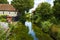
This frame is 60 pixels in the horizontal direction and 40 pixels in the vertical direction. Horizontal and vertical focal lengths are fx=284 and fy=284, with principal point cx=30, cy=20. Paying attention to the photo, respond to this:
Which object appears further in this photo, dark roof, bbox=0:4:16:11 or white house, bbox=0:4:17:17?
white house, bbox=0:4:17:17

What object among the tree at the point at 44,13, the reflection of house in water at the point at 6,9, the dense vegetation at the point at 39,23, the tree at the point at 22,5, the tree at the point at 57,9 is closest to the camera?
the dense vegetation at the point at 39,23

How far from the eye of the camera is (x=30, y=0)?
6147 cm

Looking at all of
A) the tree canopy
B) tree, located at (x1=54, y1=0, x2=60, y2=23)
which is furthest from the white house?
tree, located at (x1=54, y1=0, x2=60, y2=23)

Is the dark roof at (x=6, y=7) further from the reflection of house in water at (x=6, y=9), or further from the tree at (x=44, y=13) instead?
the tree at (x=44, y=13)

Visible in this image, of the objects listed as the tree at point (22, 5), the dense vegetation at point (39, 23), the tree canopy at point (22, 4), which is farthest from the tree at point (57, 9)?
the tree canopy at point (22, 4)

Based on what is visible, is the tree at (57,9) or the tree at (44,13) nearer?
the tree at (57,9)

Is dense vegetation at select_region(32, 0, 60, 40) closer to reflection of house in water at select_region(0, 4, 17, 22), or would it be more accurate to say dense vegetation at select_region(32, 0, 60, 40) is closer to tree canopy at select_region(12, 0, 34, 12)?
reflection of house in water at select_region(0, 4, 17, 22)

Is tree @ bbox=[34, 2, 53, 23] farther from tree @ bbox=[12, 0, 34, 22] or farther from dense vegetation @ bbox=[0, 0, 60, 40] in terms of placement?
tree @ bbox=[12, 0, 34, 22]

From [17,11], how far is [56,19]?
19.8 metres

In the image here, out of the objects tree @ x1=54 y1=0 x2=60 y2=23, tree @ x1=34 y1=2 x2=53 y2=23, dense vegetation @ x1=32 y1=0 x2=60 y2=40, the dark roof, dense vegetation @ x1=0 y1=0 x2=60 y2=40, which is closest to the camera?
dense vegetation @ x1=0 y1=0 x2=60 y2=40

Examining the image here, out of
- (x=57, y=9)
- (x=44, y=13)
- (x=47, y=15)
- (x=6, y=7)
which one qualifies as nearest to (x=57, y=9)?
(x=57, y=9)

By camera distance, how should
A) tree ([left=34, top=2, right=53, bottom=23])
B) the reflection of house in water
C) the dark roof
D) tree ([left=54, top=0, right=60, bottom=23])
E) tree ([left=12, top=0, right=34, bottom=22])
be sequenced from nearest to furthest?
1. tree ([left=54, top=0, right=60, bottom=23])
2. tree ([left=34, top=2, right=53, bottom=23])
3. the dark roof
4. the reflection of house in water
5. tree ([left=12, top=0, right=34, bottom=22])

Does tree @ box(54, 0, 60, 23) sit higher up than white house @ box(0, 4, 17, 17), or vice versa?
tree @ box(54, 0, 60, 23)

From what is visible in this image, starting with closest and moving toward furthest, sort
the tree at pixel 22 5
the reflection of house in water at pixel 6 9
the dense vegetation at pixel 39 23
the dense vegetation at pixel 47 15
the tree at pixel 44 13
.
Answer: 1. the dense vegetation at pixel 39 23
2. the dense vegetation at pixel 47 15
3. the tree at pixel 44 13
4. the reflection of house in water at pixel 6 9
5. the tree at pixel 22 5
